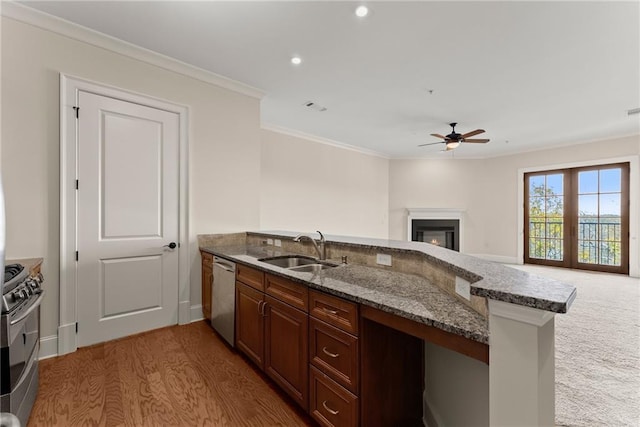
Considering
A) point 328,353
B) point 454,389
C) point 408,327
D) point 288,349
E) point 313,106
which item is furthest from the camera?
point 313,106

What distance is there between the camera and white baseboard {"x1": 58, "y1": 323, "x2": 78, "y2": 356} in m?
2.48

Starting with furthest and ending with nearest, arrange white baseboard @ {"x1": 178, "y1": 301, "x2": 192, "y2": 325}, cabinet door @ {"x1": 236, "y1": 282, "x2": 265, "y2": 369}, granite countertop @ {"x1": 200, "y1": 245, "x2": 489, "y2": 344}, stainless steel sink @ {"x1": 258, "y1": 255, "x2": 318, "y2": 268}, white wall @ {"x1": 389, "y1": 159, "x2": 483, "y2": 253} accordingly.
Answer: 1. white wall @ {"x1": 389, "y1": 159, "x2": 483, "y2": 253}
2. white baseboard @ {"x1": 178, "y1": 301, "x2": 192, "y2": 325}
3. stainless steel sink @ {"x1": 258, "y1": 255, "x2": 318, "y2": 268}
4. cabinet door @ {"x1": 236, "y1": 282, "x2": 265, "y2": 369}
5. granite countertop @ {"x1": 200, "y1": 245, "x2": 489, "y2": 344}

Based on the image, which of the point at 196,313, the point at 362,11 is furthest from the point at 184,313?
the point at 362,11

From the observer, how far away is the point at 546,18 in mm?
2393

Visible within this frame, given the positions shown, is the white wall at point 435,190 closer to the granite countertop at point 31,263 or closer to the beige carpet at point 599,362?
the beige carpet at point 599,362

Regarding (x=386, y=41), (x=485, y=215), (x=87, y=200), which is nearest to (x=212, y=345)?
(x=87, y=200)

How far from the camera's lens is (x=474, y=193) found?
25.9 feet

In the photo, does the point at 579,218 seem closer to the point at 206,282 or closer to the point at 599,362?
the point at 599,362

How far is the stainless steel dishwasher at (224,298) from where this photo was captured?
2.56 meters

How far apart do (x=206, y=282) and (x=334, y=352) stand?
2119 millimetres

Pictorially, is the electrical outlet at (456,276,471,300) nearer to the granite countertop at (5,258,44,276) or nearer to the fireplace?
the granite countertop at (5,258,44,276)

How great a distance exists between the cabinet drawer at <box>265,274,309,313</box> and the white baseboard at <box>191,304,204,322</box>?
65.7 inches

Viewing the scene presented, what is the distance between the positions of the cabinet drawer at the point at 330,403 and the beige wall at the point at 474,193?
6.80 metres

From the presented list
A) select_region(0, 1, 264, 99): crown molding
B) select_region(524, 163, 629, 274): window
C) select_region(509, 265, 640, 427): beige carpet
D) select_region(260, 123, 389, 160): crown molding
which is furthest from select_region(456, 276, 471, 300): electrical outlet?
select_region(524, 163, 629, 274): window
